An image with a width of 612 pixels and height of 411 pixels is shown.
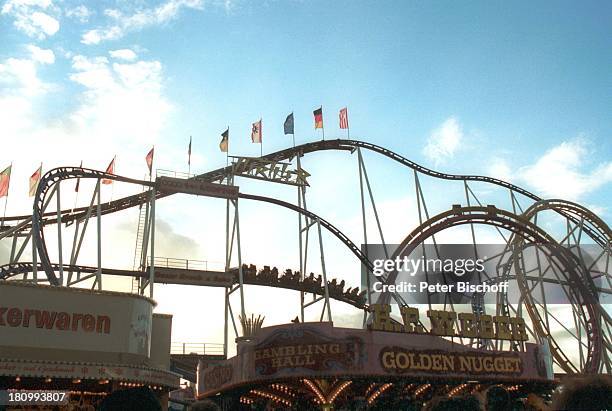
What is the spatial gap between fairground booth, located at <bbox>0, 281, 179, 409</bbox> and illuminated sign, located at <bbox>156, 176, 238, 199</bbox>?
11.1 m

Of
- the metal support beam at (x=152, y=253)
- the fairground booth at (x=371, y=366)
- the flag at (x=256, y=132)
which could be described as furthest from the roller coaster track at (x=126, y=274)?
the flag at (x=256, y=132)

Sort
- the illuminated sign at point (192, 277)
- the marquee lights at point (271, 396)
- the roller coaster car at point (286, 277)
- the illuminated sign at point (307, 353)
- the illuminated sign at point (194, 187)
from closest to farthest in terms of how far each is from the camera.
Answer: the illuminated sign at point (307, 353) → the marquee lights at point (271, 396) → the illuminated sign at point (192, 277) → the illuminated sign at point (194, 187) → the roller coaster car at point (286, 277)

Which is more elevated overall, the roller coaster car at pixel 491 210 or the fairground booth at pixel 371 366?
the roller coaster car at pixel 491 210

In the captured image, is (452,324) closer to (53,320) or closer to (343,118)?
(53,320)

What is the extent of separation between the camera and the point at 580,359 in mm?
30219

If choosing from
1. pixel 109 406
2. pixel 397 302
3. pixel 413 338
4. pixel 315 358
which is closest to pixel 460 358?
pixel 413 338

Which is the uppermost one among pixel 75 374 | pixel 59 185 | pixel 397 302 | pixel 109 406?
pixel 59 185

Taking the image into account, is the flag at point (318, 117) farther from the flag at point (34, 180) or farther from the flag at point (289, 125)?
the flag at point (34, 180)

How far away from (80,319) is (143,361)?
92.0 inches

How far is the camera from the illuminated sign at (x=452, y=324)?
20880 mm

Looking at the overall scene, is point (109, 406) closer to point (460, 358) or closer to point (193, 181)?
point (460, 358)

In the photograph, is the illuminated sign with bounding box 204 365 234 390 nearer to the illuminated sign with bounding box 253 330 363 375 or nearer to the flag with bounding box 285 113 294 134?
the illuminated sign with bounding box 253 330 363 375

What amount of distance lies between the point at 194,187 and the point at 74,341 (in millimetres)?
13567

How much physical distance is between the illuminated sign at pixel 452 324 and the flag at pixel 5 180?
18.2 metres
